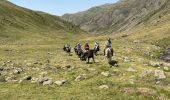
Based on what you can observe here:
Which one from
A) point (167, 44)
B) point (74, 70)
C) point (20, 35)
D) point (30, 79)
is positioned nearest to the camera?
point (30, 79)

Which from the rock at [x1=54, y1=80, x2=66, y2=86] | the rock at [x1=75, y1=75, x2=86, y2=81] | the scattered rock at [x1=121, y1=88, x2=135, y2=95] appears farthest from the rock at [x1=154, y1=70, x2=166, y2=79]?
the rock at [x1=54, y1=80, x2=66, y2=86]

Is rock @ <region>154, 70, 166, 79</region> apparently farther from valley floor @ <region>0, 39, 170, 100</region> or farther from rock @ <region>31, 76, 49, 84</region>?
rock @ <region>31, 76, 49, 84</region>

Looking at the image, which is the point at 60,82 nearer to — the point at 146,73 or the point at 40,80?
the point at 40,80

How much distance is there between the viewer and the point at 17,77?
3412 cm

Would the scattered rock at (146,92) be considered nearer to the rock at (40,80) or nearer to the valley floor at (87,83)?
the valley floor at (87,83)

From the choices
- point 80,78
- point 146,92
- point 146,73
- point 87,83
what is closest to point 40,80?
point 80,78

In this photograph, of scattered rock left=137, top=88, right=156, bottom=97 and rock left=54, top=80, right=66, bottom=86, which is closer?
scattered rock left=137, top=88, right=156, bottom=97

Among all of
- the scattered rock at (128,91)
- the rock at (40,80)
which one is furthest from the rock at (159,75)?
the rock at (40,80)

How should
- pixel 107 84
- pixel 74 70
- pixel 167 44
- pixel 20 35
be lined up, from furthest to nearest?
1. pixel 20 35
2. pixel 167 44
3. pixel 74 70
4. pixel 107 84

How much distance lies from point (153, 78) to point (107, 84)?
4560 mm

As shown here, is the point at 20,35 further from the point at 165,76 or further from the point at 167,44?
the point at 165,76

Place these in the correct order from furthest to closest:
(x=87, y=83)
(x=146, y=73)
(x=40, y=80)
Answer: (x=146, y=73), (x=40, y=80), (x=87, y=83)

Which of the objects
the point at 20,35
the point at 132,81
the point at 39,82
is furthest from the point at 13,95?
the point at 20,35

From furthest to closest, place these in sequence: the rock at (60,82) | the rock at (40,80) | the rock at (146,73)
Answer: the rock at (146,73), the rock at (40,80), the rock at (60,82)
